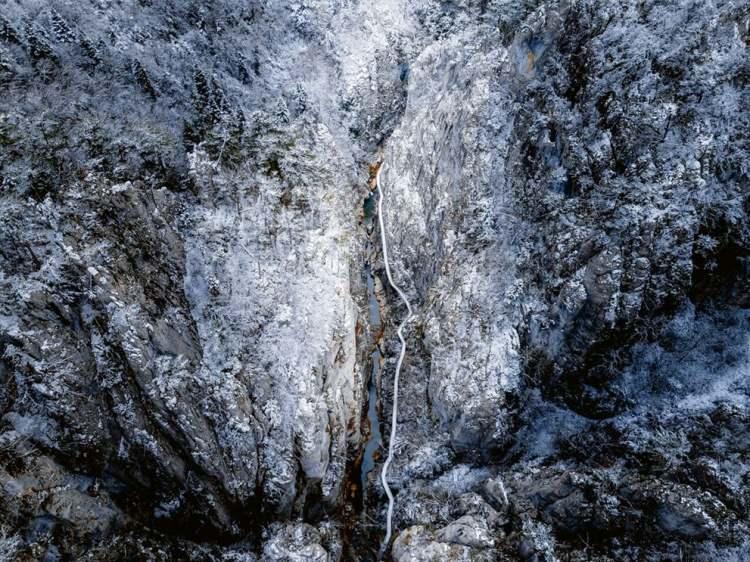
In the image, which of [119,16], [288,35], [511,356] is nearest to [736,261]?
[511,356]

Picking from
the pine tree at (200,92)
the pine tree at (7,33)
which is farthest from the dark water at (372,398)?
the pine tree at (7,33)

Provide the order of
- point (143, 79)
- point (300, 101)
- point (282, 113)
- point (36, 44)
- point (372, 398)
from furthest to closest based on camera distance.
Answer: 1. point (300, 101)
2. point (282, 113)
3. point (372, 398)
4. point (143, 79)
5. point (36, 44)

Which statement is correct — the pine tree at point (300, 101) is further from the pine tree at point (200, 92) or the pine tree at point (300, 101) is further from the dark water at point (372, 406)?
the dark water at point (372, 406)

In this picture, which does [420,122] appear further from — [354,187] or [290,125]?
[290,125]

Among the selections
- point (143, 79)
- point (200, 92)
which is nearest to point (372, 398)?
point (200, 92)

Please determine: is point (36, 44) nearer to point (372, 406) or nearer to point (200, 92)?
point (200, 92)

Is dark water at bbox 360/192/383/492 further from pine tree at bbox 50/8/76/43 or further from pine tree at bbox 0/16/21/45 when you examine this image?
pine tree at bbox 0/16/21/45
